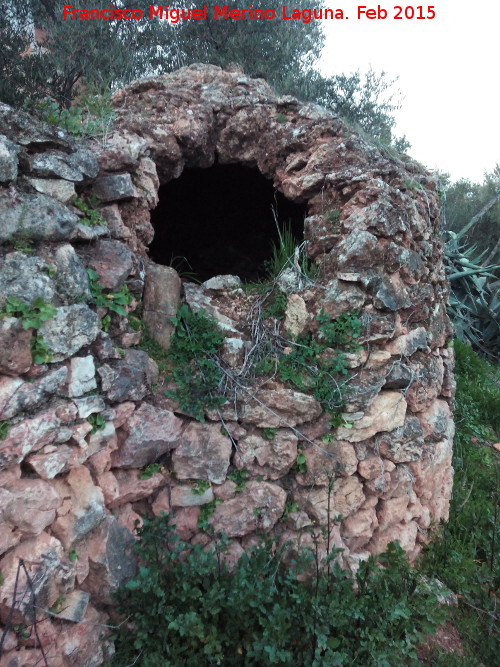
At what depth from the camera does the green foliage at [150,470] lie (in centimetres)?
252

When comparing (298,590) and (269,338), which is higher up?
(269,338)

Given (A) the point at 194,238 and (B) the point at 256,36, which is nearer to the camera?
(A) the point at 194,238

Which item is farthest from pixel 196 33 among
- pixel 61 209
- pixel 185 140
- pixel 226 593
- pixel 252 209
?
pixel 226 593

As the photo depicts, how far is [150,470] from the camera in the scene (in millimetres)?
2541

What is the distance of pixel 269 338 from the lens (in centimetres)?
290

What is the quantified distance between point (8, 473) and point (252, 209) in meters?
3.81

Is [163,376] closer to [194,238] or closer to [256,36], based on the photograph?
[194,238]

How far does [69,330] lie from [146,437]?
758 millimetres

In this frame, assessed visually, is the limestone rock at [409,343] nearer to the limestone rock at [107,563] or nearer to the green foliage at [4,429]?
the limestone rock at [107,563]

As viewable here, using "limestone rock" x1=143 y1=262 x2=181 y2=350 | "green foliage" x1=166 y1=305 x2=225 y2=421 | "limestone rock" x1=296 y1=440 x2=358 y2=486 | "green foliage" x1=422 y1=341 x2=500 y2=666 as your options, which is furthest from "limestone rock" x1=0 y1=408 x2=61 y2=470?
"green foliage" x1=422 y1=341 x2=500 y2=666

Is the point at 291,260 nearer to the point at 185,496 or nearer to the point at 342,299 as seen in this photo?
the point at 342,299

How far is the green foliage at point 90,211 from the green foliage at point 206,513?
180 cm

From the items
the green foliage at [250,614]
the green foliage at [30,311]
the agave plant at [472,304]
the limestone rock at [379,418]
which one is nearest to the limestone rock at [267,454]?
the limestone rock at [379,418]

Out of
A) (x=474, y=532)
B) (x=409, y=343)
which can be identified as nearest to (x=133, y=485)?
(x=409, y=343)
